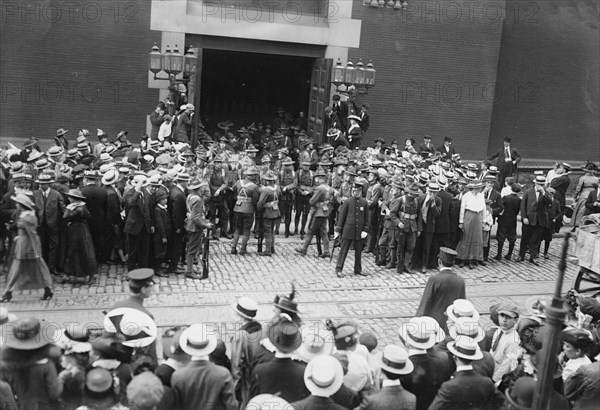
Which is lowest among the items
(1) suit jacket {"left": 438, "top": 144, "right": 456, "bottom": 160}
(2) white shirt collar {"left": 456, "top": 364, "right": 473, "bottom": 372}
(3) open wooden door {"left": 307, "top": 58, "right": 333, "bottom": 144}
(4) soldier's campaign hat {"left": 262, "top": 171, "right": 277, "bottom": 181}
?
(2) white shirt collar {"left": 456, "top": 364, "right": 473, "bottom": 372}

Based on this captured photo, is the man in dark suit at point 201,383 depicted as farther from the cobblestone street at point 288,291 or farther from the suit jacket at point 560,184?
the suit jacket at point 560,184

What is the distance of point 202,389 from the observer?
19.5 ft

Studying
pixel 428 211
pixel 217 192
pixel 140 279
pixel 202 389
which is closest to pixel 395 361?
pixel 202 389

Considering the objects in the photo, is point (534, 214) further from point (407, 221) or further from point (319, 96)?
point (319, 96)

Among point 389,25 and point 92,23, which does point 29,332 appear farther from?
point 389,25

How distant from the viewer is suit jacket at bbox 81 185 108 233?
40.9ft

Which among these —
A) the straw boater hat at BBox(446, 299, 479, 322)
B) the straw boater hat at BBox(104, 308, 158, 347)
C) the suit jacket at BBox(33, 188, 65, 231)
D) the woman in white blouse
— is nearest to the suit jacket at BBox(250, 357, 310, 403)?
the straw boater hat at BBox(104, 308, 158, 347)

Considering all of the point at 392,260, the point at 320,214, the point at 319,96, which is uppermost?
the point at 319,96

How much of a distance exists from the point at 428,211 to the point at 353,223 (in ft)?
5.91

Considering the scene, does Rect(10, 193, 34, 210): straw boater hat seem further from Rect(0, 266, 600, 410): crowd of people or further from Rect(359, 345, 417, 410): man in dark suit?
Rect(359, 345, 417, 410): man in dark suit

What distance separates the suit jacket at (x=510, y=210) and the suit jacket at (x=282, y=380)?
1070cm

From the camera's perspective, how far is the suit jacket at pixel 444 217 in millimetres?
14703

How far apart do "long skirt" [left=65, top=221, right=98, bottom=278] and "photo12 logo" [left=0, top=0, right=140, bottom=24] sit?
1043 centimetres

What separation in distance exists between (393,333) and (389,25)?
556 inches
